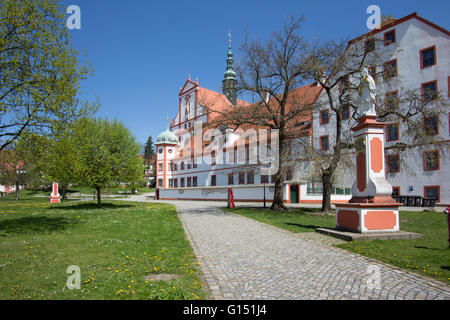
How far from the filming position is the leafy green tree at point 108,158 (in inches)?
897

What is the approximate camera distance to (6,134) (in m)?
9.91

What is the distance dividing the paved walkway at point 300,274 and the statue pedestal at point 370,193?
1962 millimetres

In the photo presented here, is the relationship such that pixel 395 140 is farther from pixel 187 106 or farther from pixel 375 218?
pixel 187 106

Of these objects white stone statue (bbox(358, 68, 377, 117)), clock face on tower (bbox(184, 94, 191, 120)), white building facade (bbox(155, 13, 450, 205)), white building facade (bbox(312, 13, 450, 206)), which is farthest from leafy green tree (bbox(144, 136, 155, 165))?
white stone statue (bbox(358, 68, 377, 117))

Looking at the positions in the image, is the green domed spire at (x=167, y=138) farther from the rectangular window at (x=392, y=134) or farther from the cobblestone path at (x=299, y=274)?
the cobblestone path at (x=299, y=274)

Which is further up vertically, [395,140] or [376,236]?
[395,140]

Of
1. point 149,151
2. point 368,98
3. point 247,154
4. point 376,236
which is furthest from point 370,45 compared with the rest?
point 149,151

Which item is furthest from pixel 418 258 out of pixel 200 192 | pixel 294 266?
pixel 200 192

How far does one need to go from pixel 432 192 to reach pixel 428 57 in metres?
12.4

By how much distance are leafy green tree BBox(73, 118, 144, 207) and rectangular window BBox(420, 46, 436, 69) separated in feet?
90.0

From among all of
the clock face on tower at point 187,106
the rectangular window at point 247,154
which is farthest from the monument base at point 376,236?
the clock face on tower at point 187,106

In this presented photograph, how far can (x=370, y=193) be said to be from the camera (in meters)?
9.91

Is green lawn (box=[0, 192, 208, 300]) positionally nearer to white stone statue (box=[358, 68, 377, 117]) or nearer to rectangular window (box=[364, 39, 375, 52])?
white stone statue (box=[358, 68, 377, 117])

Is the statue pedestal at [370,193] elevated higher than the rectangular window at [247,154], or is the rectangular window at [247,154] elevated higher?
the rectangular window at [247,154]
